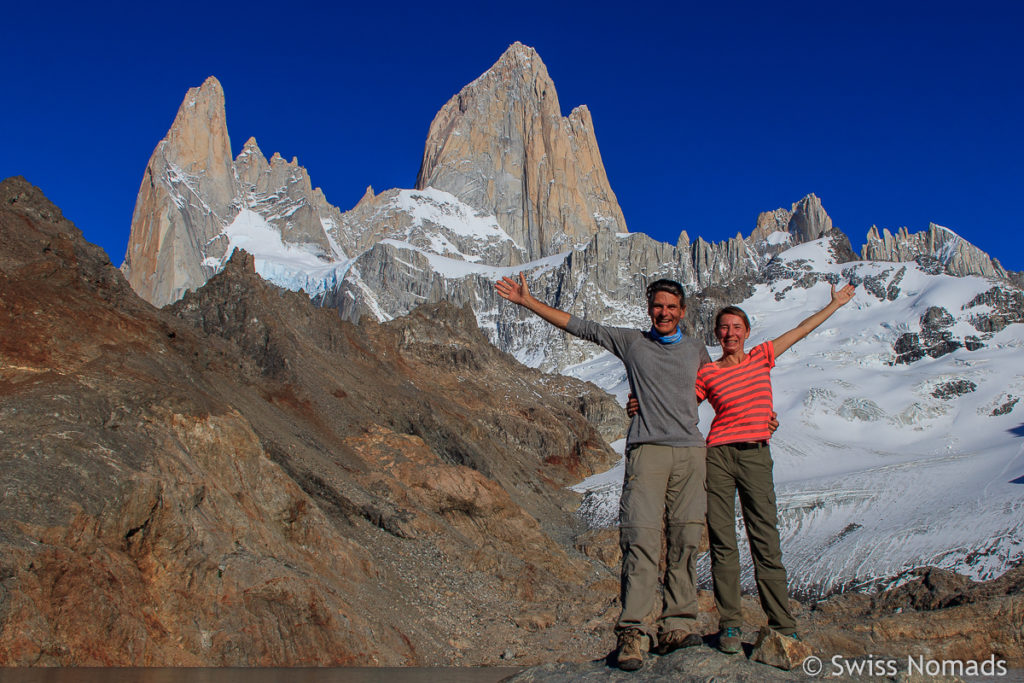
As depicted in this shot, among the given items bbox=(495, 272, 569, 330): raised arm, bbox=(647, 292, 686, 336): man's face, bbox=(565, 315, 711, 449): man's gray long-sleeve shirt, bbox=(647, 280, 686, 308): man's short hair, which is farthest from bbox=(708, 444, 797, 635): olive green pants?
bbox=(495, 272, 569, 330): raised arm

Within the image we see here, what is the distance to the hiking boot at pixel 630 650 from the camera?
224 inches

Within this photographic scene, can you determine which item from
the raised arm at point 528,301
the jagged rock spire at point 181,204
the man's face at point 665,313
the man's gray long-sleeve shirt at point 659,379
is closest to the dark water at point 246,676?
the man's gray long-sleeve shirt at point 659,379

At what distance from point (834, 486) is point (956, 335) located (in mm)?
94513

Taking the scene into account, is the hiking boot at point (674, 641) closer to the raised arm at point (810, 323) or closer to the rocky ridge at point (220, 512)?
the raised arm at point (810, 323)

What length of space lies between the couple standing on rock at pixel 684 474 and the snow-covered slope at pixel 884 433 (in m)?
45.4

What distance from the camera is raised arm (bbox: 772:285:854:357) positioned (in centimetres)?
714

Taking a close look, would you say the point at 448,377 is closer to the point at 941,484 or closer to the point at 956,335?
the point at 941,484

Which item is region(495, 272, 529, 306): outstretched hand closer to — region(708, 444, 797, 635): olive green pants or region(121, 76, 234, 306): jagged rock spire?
region(708, 444, 797, 635): olive green pants

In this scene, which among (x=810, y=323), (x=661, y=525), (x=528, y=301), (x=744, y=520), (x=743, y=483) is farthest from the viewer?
(x=810, y=323)

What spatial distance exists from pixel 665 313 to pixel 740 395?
867mm

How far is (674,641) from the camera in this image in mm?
6074

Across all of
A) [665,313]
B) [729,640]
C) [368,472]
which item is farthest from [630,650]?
[368,472]

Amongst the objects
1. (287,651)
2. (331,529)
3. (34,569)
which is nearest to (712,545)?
(34,569)

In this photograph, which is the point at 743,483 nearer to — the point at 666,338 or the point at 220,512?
the point at 666,338
